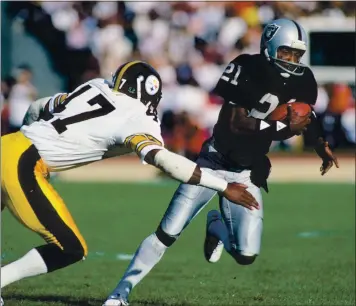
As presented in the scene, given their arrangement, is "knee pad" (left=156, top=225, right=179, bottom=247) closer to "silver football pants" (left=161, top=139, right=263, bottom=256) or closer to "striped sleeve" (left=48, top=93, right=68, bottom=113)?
"silver football pants" (left=161, top=139, right=263, bottom=256)

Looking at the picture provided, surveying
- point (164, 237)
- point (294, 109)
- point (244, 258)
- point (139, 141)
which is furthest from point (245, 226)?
point (139, 141)

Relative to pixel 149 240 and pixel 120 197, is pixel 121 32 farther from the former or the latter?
pixel 149 240

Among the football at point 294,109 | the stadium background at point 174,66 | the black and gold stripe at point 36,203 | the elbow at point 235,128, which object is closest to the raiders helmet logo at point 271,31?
the football at point 294,109

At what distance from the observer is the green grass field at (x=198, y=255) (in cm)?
613

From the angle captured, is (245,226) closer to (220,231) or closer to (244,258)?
(244,258)

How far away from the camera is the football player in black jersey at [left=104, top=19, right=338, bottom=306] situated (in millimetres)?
5574

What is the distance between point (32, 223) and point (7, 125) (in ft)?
29.4

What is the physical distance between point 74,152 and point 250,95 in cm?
108

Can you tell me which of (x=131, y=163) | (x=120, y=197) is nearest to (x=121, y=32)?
(x=131, y=163)

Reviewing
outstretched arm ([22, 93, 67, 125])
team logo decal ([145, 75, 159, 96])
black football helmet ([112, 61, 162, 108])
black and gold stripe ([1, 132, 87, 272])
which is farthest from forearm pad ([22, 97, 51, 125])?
team logo decal ([145, 75, 159, 96])

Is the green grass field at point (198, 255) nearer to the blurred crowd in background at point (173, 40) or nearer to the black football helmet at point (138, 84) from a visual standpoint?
the black football helmet at point (138, 84)

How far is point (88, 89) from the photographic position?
17.3ft

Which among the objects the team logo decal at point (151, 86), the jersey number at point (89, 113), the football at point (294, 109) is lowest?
the football at point (294, 109)

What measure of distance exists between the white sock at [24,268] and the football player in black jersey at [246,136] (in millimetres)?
525
